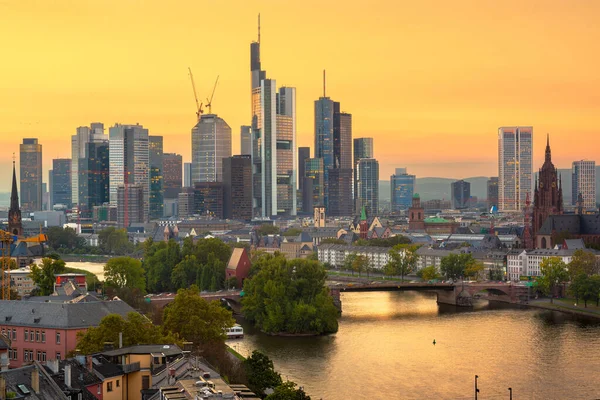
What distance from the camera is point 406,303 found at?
3445 inches

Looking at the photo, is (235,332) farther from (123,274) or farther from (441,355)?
(123,274)

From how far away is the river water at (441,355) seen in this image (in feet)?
164

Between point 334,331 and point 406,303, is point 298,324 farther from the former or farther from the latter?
point 406,303

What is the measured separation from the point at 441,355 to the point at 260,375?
55.7 ft

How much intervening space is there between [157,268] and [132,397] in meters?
64.0

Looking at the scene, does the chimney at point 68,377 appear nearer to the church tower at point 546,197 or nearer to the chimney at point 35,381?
the chimney at point 35,381

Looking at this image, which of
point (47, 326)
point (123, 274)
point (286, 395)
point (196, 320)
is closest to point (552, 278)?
point (123, 274)

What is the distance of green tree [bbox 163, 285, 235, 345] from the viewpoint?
50.6m

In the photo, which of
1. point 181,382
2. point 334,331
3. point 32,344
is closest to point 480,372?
point 334,331

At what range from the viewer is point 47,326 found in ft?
155

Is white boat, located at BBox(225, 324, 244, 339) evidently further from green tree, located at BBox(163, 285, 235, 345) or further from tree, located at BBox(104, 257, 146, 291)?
tree, located at BBox(104, 257, 146, 291)

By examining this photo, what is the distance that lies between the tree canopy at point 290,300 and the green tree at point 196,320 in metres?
16.3

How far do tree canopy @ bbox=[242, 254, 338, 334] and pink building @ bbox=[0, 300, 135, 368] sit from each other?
21274mm

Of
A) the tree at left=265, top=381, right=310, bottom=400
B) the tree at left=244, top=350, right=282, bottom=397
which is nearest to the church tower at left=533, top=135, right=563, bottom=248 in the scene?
the tree at left=244, top=350, right=282, bottom=397
